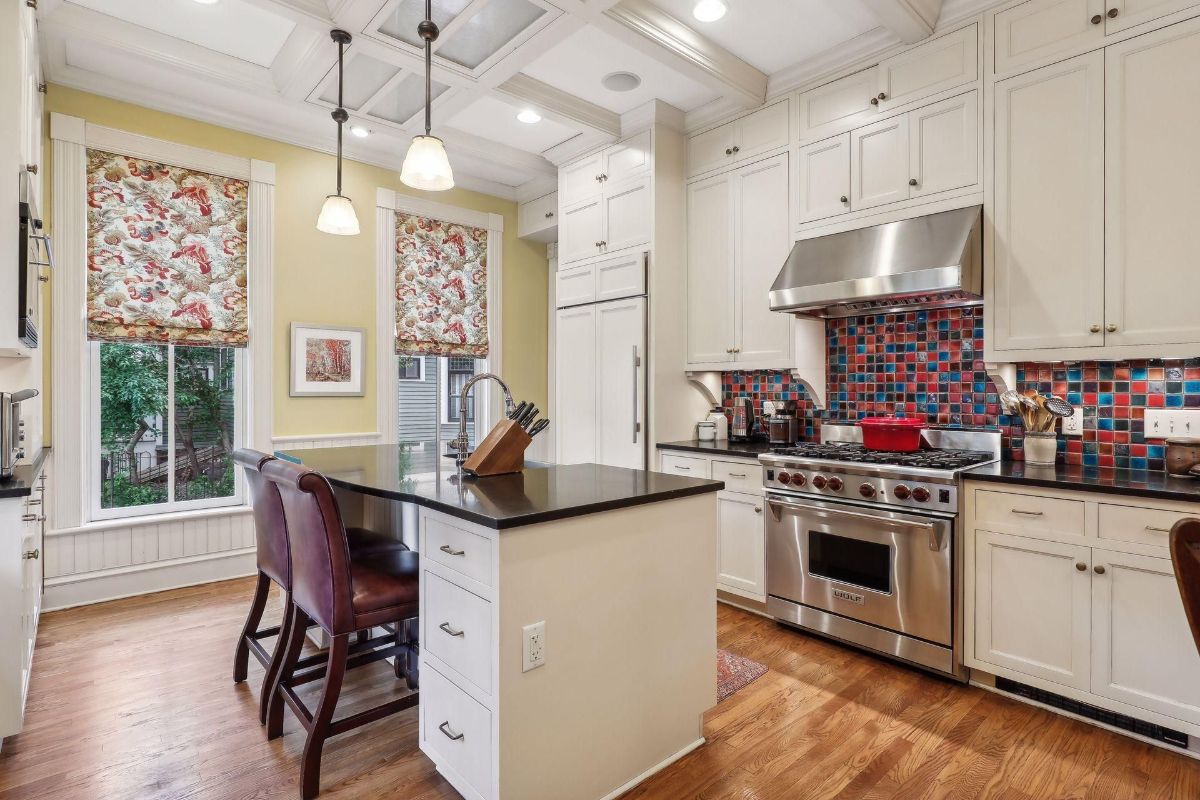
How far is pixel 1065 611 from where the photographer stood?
2.31m

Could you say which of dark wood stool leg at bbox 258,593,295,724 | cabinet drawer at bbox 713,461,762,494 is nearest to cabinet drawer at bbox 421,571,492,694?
dark wood stool leg at bbox 258,593,295,724

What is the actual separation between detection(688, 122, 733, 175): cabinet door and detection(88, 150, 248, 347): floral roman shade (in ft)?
9.58

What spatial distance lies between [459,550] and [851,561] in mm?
1944

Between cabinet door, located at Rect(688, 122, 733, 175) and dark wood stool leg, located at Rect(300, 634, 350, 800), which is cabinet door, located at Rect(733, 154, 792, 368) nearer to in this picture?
cabinet door, located at Rect(688, 122, 733, 175)

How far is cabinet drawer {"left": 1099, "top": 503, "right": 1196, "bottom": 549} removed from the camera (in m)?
2.09

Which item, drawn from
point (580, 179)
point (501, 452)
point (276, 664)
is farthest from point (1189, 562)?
point (580, 179)

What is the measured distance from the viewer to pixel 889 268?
2.90 m

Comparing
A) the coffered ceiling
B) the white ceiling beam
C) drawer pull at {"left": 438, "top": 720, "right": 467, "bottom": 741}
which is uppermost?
the coffered ceiling

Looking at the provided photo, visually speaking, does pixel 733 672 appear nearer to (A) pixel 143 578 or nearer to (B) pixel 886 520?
(B) pixel 886 520

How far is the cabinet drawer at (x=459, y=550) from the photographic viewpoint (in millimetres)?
1632

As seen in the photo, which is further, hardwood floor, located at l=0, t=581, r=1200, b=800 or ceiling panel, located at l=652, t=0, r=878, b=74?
ceiling panel, located at l=652, t=0, r=878, b=74

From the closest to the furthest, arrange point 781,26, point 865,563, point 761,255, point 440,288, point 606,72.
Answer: point 865,563, point 781,26, point 606,72, point 761,255, point 440,288

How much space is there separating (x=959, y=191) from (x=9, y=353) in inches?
162

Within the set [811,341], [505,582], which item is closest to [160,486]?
[505,582]
